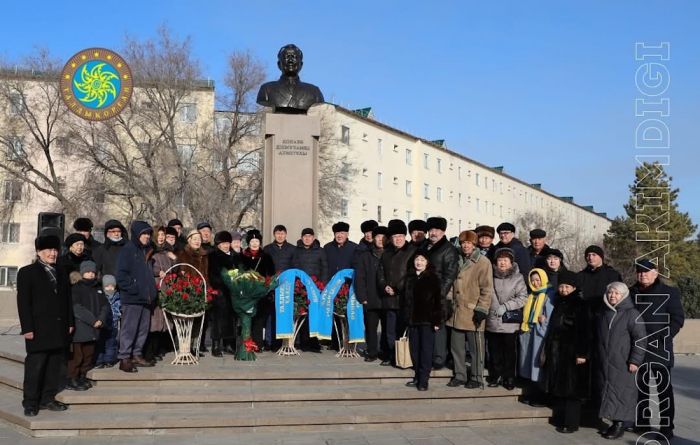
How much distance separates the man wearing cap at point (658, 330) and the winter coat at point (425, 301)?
2.19m

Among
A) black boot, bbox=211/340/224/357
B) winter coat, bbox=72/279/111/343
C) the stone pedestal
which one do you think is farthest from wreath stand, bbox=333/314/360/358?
winter coat, bbox=72/279/111/343

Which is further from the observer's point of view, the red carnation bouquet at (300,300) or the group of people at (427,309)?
the red carnation bouquet at (300,300)

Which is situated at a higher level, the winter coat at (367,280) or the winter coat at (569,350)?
the winter coat at (367,280)

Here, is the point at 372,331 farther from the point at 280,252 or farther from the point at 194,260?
the point at 194,260

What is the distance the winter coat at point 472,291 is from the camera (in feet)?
25.3

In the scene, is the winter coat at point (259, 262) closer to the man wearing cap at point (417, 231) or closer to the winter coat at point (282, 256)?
the winter coat at point (282, 256)

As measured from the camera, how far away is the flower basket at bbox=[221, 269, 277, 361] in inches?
333

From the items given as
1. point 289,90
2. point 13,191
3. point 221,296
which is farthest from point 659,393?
point 13,191

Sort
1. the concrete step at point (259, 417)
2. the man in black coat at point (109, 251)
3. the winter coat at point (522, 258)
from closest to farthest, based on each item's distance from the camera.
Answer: the concrete step at point (259, 417) → the man in black coat at point (109, 251) → the winter coat at point (522, 258)

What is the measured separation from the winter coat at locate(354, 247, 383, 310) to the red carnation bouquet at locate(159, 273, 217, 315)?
2170mm

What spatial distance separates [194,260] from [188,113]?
3062 cm

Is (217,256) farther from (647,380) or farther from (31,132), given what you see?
(31,132)

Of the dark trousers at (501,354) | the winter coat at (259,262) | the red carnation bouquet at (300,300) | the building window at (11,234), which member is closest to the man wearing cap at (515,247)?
the dark trousers at (501,354)

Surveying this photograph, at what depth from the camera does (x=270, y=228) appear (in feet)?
38.2
